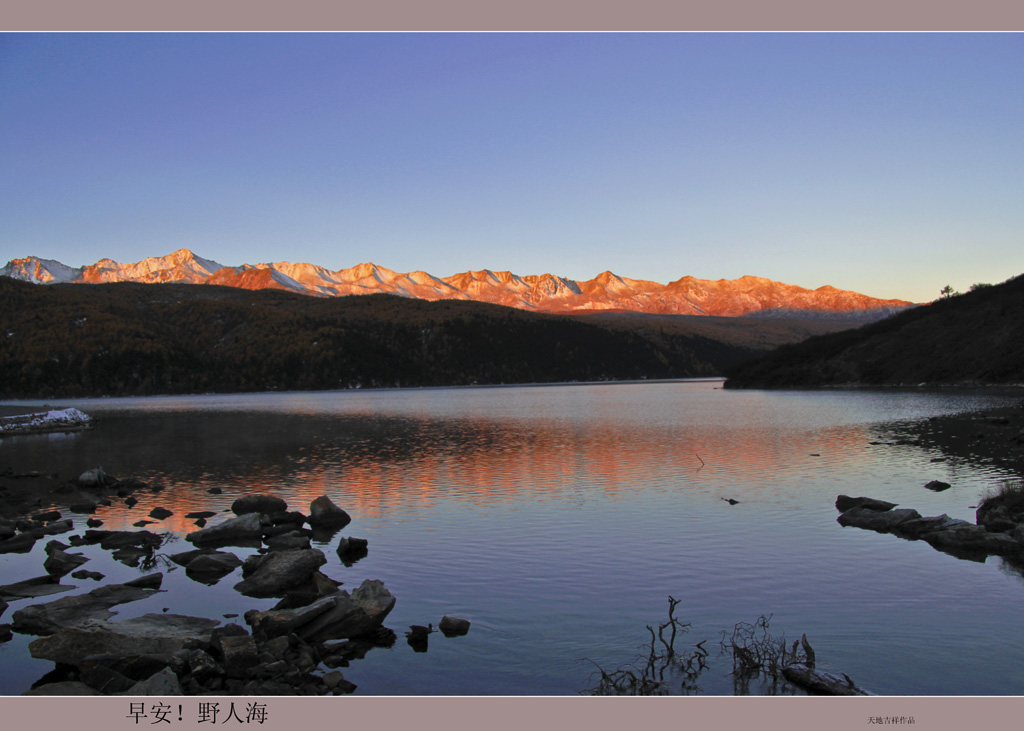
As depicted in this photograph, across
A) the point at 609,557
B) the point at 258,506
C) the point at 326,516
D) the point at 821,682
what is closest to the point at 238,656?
→ the point at 821,682

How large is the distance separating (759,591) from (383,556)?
1116cm

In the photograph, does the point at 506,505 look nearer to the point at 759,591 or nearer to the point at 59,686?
the point at 759,591

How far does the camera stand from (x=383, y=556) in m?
22.9

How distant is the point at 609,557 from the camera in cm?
2211

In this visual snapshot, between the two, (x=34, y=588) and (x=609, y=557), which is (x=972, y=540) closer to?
(x=609, y=557)

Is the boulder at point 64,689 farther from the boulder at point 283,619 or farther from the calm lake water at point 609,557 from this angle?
the boulder at point 283,619

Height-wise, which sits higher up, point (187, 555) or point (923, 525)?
point (923, 525)

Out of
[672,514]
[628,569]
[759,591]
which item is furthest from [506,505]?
[759,591]

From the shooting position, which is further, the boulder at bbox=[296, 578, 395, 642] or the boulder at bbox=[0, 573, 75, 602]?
the boulder at bbox=[0, 573, 75, 602]

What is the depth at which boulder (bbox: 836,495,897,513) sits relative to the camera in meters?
27.1

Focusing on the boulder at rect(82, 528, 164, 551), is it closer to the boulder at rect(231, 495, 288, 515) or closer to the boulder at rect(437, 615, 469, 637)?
the boulder at rect(231, 495, 288, 515)

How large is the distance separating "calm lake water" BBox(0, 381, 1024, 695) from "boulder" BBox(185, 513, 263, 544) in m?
1.01

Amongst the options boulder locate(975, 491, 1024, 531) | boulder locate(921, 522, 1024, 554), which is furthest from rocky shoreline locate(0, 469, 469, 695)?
boulder locate(975, 491, 1024, 531)

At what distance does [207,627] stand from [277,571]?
12.7 ft
